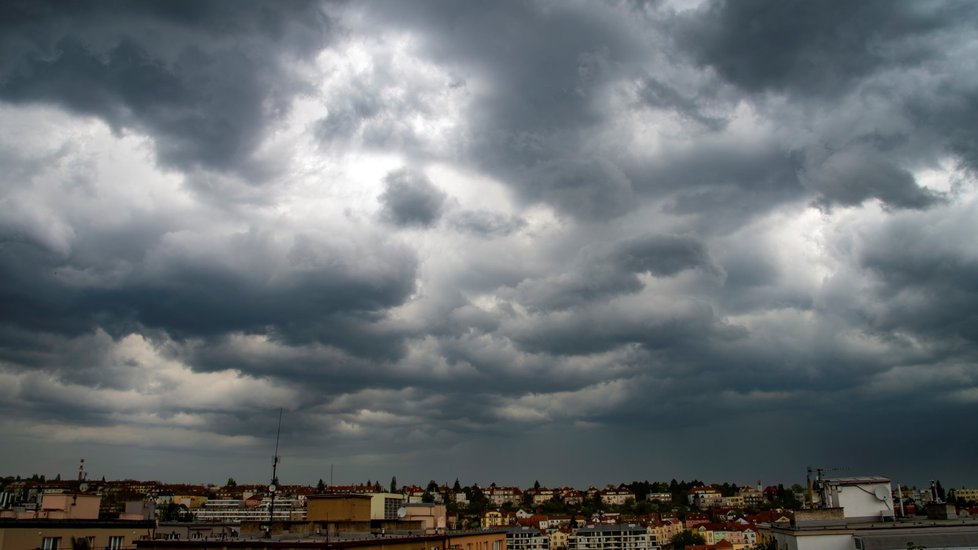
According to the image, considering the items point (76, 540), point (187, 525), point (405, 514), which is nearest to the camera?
point (76, 540)

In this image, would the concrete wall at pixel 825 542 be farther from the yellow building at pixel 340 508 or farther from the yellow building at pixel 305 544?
the yellow building at pixel 340 508

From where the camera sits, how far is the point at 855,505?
53156 millimetres

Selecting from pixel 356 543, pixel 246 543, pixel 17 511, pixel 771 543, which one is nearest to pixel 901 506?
pixel 771 543

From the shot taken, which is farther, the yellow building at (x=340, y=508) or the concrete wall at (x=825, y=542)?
the yellow building at (x=340, y=508)

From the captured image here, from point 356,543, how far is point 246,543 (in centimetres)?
603

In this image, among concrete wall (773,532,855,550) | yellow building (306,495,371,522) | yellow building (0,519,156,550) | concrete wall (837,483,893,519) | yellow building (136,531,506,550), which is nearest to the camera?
yellow building (136,531,506,550)

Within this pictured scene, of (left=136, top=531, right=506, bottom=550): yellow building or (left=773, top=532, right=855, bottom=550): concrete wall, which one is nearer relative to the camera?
(left=136, top=531, right=506, bottom=550): yellow building

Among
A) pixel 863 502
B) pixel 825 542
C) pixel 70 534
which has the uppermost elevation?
pixel 863 502

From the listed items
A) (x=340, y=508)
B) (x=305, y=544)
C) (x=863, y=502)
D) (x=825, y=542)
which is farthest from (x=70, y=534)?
(x=863, y=502)

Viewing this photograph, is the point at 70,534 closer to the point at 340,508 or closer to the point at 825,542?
the point at 340,508

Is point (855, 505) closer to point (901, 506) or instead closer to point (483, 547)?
point (901, 506)

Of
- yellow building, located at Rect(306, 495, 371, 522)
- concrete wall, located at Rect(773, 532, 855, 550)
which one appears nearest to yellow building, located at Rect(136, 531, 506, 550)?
yellow building, located at Rect(306, 495, 371, 522)

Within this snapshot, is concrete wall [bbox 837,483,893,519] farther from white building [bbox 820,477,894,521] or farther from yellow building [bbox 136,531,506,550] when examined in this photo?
yellow building [bbox 136,531,506,550]

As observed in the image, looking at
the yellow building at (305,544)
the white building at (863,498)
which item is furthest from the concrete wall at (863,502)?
the yellow building at (305,544)
